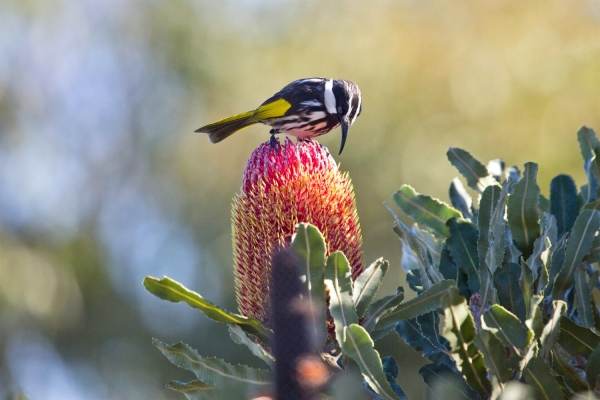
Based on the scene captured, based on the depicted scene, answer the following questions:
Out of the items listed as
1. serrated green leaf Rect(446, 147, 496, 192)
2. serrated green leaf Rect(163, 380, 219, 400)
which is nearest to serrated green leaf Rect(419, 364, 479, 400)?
serrated green leaf Rect(163, 380, 219, 400)

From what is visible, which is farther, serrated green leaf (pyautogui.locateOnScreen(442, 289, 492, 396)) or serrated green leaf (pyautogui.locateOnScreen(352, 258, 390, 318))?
serrated green leaf (pyautogui.locateOnScreen(352, 258, 390, 318))

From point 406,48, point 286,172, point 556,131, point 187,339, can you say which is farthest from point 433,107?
point 286,172

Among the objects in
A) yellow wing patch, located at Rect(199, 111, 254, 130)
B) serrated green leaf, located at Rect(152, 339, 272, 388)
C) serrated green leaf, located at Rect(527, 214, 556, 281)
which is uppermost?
yellow wing patch, located at Rect(199, 111, 254, 130)

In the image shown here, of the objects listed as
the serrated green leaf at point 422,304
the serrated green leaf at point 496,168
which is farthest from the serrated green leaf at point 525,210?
the serrated green leaf at point 496,168

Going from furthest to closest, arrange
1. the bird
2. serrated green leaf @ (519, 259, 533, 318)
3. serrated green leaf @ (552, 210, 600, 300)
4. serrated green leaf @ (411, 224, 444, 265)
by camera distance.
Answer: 1. the bird
2. serrated green leaf @ (411, 224, 444, 265)
3. serrated green leaf @ (552, 210, 600, 300)
4. serrated green leaf @ (519, 259, 533, 318)

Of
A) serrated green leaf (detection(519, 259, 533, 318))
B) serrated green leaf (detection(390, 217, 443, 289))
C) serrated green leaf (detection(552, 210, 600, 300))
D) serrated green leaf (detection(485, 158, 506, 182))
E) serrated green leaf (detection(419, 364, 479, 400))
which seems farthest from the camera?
serrated green leaf (detection(485, 158, 506, 182))

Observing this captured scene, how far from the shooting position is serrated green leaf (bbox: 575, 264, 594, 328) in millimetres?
1952

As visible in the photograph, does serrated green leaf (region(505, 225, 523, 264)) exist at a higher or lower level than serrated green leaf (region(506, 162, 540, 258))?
lower

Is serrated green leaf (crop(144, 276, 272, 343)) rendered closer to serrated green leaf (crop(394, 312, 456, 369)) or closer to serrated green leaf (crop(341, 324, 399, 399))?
serrated green leaf (crop(341, 324, 399, 399))

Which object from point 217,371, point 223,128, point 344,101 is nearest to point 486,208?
point 217,371

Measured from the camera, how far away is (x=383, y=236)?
1029cm

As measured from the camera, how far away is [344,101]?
12.6ft

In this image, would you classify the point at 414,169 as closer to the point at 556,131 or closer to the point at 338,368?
the point at 556,131

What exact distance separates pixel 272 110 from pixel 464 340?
96.5 inches
